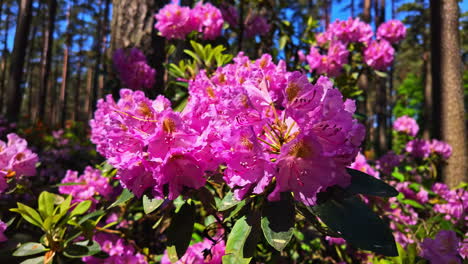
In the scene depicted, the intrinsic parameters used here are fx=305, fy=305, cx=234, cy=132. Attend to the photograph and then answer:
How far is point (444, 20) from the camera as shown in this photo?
10.0 feet

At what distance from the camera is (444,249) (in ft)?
3.37

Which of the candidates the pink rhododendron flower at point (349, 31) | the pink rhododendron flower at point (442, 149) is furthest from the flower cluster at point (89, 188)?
the pink rhododendron flower at point (442, 149)

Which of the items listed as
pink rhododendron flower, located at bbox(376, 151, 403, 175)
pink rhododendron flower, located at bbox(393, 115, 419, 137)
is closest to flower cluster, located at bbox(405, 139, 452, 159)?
pink rhododendron flower, located at bbox(376, 151, 403, 175)

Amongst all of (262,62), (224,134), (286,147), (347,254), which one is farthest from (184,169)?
(347,254)

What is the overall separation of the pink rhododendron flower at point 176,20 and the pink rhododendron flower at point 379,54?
1.38m

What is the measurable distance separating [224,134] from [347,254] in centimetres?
188

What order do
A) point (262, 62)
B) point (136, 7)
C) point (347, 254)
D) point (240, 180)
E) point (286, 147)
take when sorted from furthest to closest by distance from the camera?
1. point (136, 7)
2. point (347, 254)
3. point (262, 62)
4. point (240, 180)
5. point (286, 147)

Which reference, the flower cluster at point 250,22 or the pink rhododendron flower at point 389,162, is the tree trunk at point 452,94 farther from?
the flower cluster at point 250,22

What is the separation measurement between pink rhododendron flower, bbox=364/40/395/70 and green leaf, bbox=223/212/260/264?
2076 mm

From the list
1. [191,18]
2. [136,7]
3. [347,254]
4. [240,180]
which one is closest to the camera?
[240,180]

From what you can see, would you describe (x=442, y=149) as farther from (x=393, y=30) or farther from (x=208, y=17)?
(x=208, y=17)

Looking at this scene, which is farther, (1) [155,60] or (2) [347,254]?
(1) [155,60]

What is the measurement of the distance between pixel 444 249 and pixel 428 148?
241cm

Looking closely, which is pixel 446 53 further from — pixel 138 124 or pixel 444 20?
pixel 138 124
